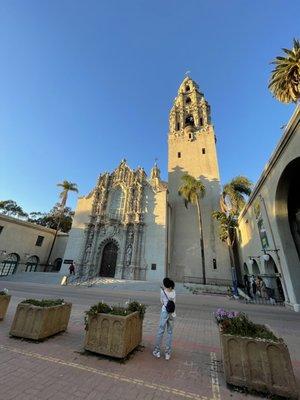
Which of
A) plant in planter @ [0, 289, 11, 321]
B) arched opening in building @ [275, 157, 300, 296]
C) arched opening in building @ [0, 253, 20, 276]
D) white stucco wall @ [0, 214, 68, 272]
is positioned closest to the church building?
white stucco wall @ [0, 214, 68, 272]

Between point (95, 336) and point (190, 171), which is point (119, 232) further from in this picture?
point (95, 336)

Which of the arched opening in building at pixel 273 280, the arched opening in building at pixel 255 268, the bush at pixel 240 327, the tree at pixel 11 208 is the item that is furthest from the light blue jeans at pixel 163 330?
the tree at pixel 11 208

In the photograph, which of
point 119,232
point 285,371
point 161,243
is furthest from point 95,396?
point 119,232

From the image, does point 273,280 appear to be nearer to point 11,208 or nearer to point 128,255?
point 128,255

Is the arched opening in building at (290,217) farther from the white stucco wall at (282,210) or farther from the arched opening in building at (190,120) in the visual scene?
the arched opening in building at (190,120)

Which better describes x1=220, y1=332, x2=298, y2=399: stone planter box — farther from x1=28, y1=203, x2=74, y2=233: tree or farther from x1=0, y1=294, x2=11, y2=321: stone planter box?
x1=28, y1=203, x2=74, y2=233: tree

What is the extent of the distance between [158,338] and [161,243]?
865 inches

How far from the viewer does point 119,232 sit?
28859 millimetres

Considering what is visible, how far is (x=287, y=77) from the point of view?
48.5 ft

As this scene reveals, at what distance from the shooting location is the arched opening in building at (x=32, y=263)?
3070 cm

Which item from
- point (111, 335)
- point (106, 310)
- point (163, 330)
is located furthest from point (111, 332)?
point (163, 330)

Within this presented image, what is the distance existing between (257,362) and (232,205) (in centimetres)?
2517

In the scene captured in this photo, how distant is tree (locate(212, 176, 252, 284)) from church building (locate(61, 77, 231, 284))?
9.01 ft

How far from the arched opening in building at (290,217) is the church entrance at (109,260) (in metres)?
20.3
